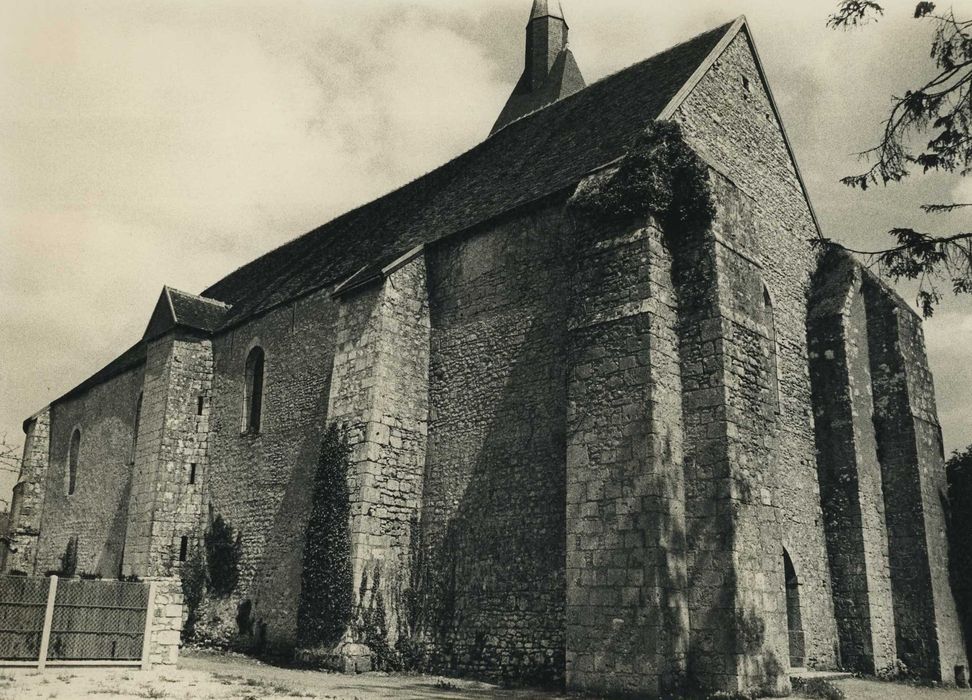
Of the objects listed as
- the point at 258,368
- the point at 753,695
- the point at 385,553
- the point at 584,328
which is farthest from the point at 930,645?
the point at 258,368

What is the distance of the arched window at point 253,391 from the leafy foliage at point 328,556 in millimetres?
4950

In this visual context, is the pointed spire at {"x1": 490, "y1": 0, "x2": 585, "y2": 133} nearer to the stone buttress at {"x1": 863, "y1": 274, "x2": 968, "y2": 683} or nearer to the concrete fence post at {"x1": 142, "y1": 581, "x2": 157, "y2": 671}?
the stone buttress at {"x1": 863, "y1": 274, "x2": 968, "y2": 683}

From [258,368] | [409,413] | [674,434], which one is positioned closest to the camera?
[674,434]

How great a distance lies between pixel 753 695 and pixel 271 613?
30.7 ft

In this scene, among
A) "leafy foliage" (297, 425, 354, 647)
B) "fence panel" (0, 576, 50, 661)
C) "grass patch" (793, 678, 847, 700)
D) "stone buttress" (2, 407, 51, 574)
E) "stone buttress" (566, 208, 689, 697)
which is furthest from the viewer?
"stone buttress" (2, 407, 51, 574)

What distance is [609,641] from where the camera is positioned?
10.5m

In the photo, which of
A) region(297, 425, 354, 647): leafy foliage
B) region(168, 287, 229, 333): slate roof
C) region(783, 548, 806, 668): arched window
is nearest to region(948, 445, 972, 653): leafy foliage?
region(783, 548, 806, 668): arched window

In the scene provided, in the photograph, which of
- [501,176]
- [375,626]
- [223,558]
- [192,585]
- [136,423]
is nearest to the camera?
[375,626]

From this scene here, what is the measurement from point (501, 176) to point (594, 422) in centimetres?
673

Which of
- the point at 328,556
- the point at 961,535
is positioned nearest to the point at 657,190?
the point at 328,556

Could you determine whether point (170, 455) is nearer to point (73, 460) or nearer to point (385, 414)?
point (385, 414)

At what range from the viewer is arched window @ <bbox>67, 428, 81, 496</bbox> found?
25656 millimetres

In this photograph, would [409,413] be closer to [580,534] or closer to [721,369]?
[580,534]

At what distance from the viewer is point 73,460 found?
26266 mm
